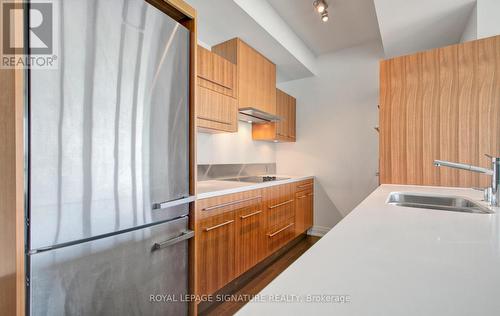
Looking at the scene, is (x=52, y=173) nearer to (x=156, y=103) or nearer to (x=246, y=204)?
(x=156, y=103)

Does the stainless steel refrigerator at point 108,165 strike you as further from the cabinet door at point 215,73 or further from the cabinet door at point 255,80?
the cabinet door at point 255,80

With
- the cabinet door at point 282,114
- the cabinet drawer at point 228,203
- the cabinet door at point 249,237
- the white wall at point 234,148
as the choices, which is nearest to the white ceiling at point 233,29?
the cabinet door at point 282,114

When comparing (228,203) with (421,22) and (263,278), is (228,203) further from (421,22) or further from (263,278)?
(421,22)

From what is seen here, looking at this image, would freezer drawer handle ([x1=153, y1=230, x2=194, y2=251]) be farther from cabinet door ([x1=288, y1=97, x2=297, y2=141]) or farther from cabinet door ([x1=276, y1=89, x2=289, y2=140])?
cabinet door ([x1=288, y1=97, x2=297, y2=141])

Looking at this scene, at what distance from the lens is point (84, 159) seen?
912 millimetres

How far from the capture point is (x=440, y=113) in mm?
1779

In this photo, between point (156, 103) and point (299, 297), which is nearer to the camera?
point (299, 297)

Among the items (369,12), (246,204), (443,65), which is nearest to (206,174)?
(246,204)

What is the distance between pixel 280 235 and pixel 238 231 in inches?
31.5

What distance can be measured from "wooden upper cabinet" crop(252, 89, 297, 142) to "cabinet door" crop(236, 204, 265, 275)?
3.77ft

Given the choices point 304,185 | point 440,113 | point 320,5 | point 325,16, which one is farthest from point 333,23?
point 304,185

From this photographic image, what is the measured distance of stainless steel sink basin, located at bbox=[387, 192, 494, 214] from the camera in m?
1.27

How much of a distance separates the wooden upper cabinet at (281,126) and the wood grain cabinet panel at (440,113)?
50.8 inches

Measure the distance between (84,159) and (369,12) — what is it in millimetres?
2837
